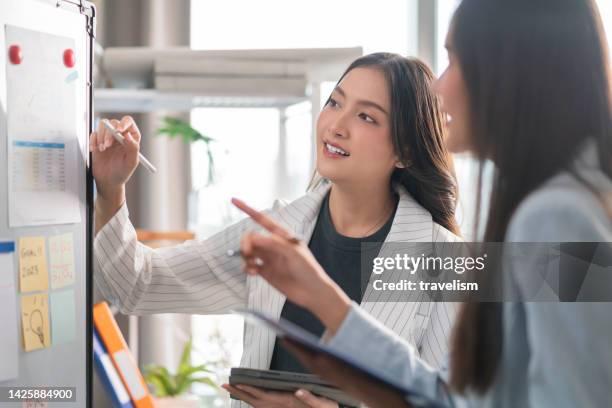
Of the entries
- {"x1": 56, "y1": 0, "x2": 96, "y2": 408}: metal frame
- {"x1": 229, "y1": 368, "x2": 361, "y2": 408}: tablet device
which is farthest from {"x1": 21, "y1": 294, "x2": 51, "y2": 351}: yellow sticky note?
{"x1": 229, "y1": 368, "x2": 361, "y2": 408}: tablet device

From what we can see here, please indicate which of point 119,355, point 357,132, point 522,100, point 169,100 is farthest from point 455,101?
point 169,100

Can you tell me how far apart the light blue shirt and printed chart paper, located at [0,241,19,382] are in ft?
2.02

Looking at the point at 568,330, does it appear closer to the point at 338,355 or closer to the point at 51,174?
the point at 338,355

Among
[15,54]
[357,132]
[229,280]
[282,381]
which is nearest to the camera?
[15,54]

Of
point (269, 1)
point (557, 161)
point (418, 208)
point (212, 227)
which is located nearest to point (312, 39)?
point (269, 1)

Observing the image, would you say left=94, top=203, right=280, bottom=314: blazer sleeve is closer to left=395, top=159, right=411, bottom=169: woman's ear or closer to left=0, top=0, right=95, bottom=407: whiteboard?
left=0, top=0, right=95, bottom=407: whiteboard

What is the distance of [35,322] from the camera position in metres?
1.25

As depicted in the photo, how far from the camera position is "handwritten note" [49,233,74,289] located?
1.29m

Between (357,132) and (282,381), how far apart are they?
54 cm

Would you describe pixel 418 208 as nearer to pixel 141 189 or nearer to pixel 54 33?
pixel 54 33

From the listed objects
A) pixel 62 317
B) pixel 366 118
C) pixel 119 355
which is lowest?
pixel 119 355

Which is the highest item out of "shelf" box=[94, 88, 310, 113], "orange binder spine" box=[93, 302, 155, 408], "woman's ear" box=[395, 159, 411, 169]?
"shelf" box=[94, 88, 310, 113]

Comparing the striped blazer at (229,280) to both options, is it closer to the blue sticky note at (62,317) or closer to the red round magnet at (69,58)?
the blue sticky note at (62,317)

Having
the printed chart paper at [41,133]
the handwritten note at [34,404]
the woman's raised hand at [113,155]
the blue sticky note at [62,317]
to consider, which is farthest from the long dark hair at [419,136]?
the handwritten note at [34,404]
